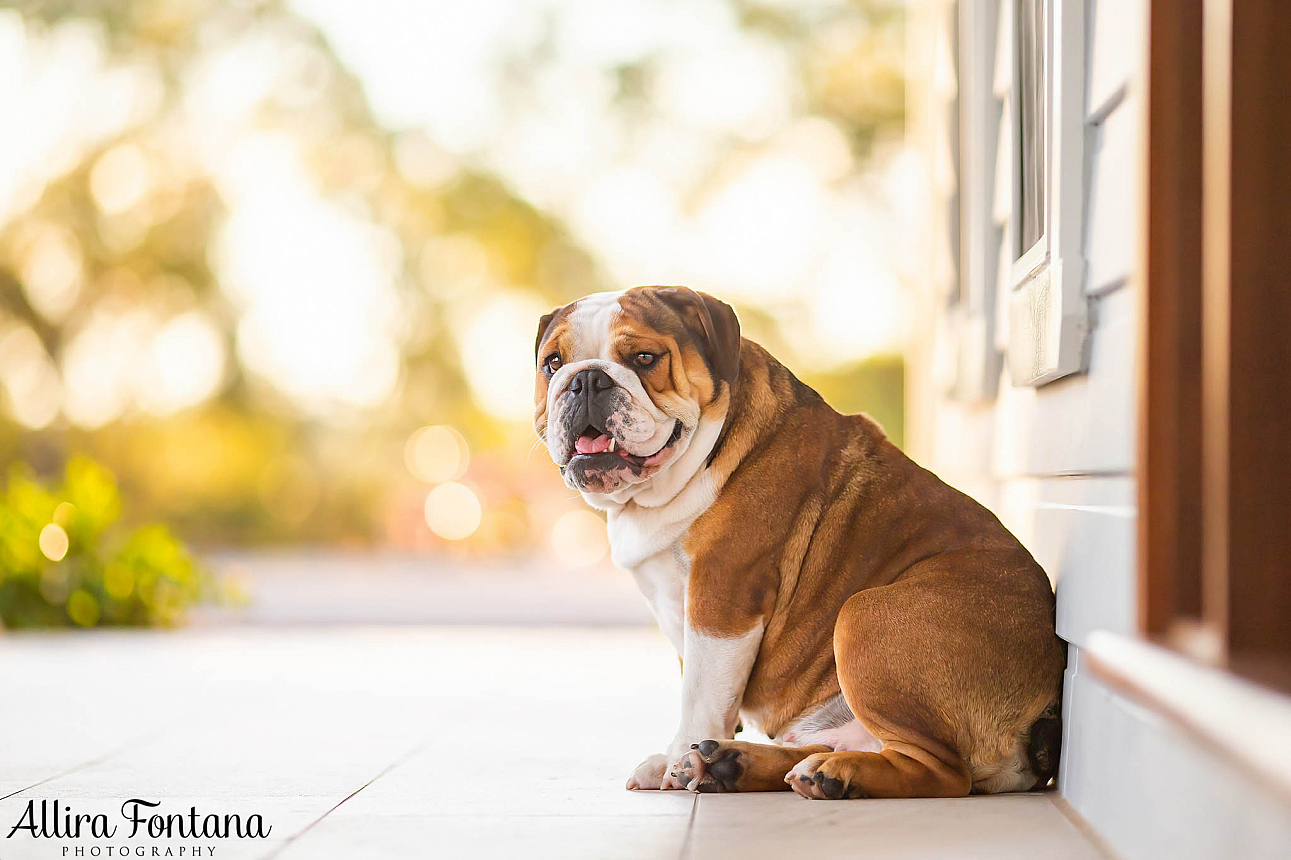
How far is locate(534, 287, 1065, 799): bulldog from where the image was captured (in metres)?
2.37

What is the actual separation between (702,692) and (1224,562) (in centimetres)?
123

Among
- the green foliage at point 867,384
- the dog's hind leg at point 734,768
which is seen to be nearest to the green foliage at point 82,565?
the dog's hind leg at point 734,768

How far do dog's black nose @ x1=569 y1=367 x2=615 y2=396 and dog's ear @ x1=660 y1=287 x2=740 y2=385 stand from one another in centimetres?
23

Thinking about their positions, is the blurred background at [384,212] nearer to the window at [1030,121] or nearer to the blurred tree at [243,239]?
the blurred tree at [243,239]

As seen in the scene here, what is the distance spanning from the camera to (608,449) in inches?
105

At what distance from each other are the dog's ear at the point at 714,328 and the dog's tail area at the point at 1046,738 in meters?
0.93

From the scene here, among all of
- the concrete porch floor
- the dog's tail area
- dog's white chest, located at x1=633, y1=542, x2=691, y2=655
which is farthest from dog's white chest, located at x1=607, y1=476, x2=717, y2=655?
the dog's tail area

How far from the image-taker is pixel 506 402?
17.0 meters

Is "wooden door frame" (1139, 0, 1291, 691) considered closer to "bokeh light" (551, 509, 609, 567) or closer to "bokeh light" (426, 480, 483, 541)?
"bokeh light" (551, 509, 609, 567)

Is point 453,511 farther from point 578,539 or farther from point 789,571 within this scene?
point 789,571

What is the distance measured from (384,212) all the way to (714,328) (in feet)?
47.5

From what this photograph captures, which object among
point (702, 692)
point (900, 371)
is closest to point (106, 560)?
point (702, 692)

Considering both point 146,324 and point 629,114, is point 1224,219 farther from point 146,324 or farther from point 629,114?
point 146,324

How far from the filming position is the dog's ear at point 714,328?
271 centimetres
